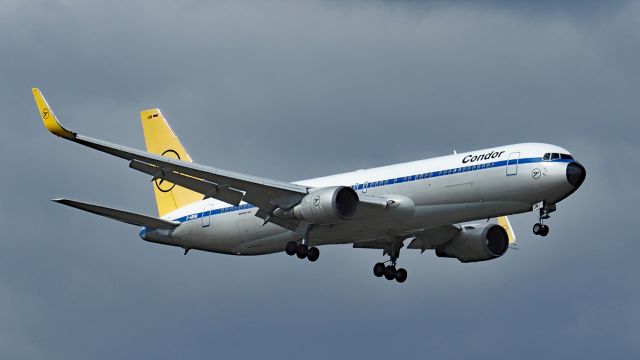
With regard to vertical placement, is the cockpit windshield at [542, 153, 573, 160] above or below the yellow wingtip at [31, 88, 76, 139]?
above

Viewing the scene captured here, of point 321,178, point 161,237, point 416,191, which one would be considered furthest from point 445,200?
point 161,237

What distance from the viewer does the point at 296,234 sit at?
73438mm

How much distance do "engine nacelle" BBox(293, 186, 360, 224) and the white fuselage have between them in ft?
4.16

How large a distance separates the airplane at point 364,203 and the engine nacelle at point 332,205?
0.04 m

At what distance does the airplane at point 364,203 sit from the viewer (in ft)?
224

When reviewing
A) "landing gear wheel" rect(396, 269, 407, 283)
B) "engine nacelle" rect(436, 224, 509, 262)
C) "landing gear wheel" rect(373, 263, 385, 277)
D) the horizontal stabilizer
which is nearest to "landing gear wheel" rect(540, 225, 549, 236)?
"engine nacelle" rect(436, 224, 509, 262)

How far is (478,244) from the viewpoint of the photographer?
256 feet

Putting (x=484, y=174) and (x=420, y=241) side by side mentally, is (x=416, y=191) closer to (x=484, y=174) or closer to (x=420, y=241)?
(x=484, y=174)

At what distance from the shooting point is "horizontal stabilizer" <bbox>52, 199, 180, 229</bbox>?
7211cm

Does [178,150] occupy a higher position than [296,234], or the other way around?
[178,150]

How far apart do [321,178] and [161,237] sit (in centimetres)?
862

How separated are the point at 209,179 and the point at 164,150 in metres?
13.5

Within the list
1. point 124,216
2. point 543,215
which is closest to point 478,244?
point 543,215

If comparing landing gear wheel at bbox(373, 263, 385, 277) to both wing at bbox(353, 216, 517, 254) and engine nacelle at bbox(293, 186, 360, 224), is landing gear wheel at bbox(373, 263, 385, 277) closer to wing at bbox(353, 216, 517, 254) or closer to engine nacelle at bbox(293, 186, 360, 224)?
wing at bbox(353, 216, 517, 254)
